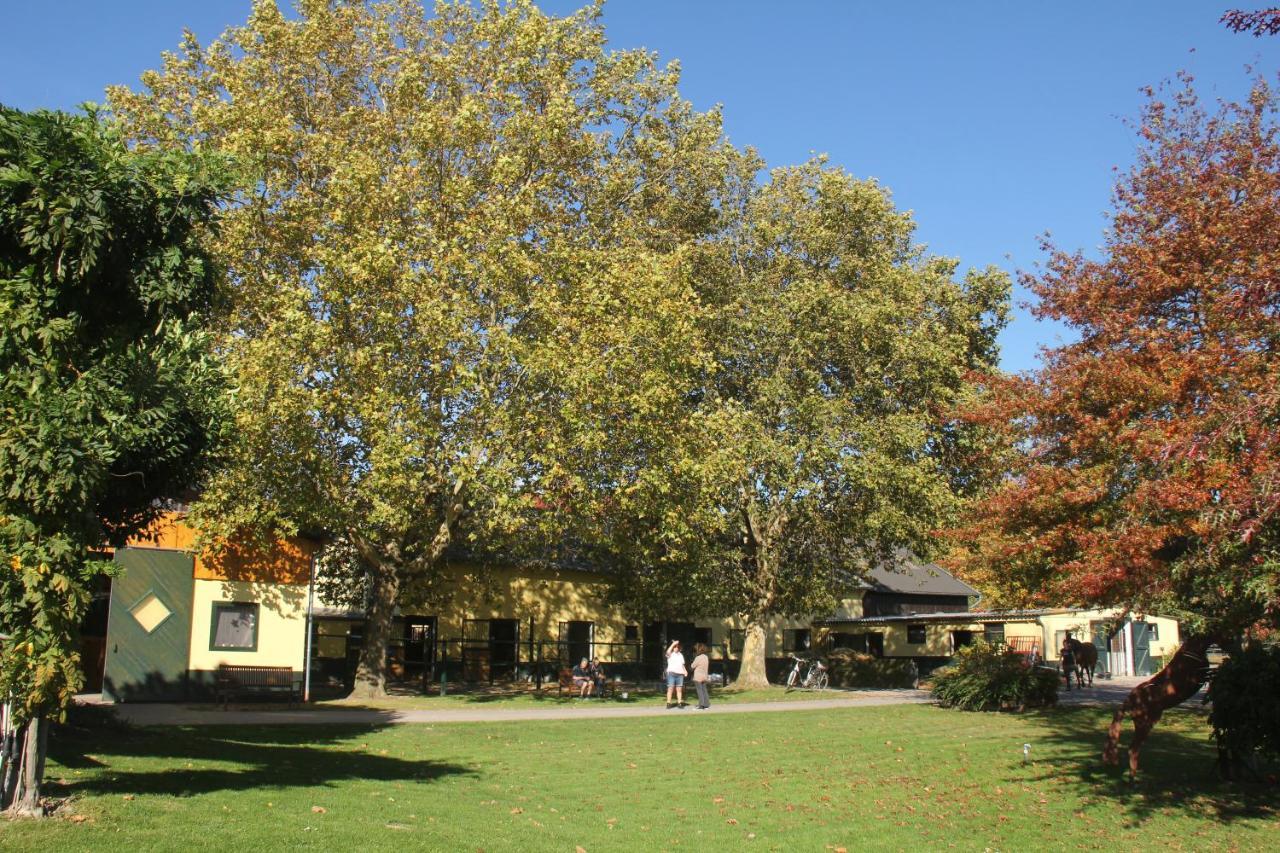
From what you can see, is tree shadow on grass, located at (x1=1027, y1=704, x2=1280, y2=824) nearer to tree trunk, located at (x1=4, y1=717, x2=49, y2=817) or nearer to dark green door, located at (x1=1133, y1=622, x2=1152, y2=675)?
tree trunk, located at (x1=4, y1=717, x2=49, y2=817)

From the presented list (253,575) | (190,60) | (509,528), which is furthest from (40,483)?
(190,60)

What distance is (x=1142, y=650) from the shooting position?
4756 centimetres

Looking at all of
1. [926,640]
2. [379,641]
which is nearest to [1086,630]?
[926,640]

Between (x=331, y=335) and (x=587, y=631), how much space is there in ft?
68.2

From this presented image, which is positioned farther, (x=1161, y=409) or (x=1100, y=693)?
(x=1100, y=693)

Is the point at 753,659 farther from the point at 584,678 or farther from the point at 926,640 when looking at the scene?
the point at 926,640

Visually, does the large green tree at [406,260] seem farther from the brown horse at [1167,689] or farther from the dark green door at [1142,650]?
the dark green door at [1142,650]

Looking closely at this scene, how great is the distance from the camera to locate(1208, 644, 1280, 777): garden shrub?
14.1 metres

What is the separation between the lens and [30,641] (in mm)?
9180

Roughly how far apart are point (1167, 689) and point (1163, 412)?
4305 millimetres

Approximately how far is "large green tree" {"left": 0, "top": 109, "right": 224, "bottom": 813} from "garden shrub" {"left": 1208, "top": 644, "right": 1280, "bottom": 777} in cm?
1407

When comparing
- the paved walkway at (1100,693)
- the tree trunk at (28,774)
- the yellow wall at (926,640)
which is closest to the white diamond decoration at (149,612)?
the tree trunk at (28,774)

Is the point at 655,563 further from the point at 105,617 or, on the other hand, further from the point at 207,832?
the point at 207,832

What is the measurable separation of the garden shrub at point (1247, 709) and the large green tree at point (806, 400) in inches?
516
